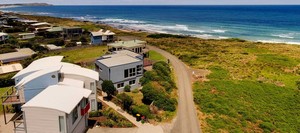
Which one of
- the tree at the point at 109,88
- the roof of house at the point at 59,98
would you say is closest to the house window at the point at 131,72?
the tree at the point at 109,88

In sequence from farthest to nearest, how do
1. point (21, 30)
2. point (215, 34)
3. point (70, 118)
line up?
point (215, 34)
point (21, 30)
point (70, 118)

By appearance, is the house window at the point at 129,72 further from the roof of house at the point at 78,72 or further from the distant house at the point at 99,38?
the distant house at the point at 99,38

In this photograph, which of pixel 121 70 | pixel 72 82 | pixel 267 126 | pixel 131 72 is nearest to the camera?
pixel 72 82

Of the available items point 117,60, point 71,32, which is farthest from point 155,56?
point 71,32

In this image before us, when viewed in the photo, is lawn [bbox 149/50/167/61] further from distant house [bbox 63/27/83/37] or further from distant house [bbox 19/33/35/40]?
distant house [bbox 19/33/35/40]

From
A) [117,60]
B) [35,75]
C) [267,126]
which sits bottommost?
[267,126]

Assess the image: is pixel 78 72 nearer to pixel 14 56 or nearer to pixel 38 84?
pixel 38 84

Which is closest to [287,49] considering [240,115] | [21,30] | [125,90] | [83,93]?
[240,115]

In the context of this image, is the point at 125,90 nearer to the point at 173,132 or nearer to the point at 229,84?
the point at 173,132
